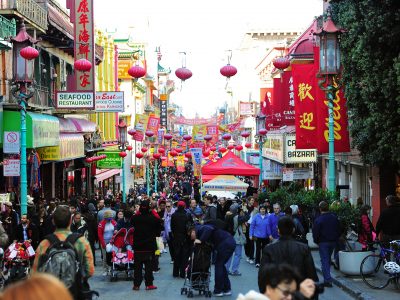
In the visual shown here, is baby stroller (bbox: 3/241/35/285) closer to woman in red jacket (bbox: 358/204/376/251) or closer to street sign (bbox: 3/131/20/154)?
woman in red jacket (bbox: 358/204/376/251)

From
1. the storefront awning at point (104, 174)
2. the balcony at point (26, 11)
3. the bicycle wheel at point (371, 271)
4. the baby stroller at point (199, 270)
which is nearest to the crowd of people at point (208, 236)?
the baby stroller at point (199, 270)

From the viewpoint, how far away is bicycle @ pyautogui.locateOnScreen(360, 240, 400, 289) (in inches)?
543

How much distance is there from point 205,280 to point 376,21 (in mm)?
6770

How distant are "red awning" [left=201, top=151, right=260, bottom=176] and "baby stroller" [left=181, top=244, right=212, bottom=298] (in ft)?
55.5

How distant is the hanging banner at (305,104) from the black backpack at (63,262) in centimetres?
1633

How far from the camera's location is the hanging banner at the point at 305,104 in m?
23.6

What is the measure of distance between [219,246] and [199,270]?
2.02 ft

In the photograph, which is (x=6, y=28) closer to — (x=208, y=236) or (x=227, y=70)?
(x=227, y=70)

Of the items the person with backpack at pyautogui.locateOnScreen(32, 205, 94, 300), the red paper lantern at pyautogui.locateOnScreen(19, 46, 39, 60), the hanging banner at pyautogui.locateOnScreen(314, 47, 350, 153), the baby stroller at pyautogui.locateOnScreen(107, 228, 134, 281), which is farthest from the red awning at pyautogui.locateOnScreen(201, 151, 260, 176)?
the person with backpack at pyautogui.locateOnScreen(32, 205, 94, 300)

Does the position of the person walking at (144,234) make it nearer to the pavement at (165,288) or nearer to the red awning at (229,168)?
the pavement at (165,288)

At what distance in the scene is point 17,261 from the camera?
13812 mm

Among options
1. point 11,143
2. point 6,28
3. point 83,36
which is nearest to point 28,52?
point 6,28

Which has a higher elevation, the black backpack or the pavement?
the black backpack

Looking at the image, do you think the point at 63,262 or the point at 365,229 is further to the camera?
the point at 365,229
